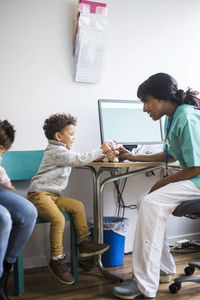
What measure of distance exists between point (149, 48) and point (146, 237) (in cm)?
175

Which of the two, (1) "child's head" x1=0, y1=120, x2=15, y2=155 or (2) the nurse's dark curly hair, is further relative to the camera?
(2) the nurse's dark curly hair

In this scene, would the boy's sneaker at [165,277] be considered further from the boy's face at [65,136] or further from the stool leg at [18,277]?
the boy's face at [65,136]

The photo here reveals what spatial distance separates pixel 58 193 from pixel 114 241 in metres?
0.58

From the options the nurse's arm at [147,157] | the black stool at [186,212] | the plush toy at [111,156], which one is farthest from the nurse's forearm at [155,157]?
the black stool at [186,212]

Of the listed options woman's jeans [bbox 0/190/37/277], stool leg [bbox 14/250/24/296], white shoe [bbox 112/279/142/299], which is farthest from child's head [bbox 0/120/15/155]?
white shoe [bbox 112/279/142/299]

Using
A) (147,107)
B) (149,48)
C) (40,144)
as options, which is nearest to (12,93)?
(40,144)

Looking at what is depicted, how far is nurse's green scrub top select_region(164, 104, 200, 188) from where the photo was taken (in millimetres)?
1691

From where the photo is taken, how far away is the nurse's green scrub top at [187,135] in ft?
5.55

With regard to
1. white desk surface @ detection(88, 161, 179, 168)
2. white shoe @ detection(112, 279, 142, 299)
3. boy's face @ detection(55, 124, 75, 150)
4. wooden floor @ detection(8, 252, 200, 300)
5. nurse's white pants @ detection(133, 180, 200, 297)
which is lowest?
wooden floor @ detection(8, 252, 200, 300)

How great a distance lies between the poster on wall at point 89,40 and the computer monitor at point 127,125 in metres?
0.30

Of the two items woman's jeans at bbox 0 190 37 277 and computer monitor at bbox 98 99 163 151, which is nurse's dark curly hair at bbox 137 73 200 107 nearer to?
computer monitor at bbox 98 99 163 151

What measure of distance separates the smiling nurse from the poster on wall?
768mm

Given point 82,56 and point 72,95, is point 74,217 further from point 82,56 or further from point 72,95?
point 82,56

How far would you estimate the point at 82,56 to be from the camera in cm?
245
